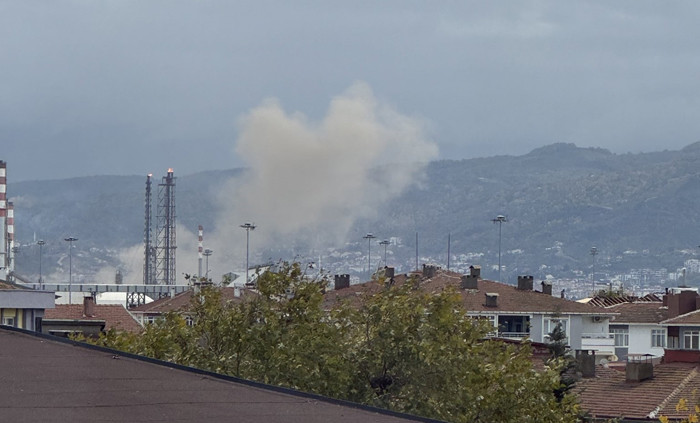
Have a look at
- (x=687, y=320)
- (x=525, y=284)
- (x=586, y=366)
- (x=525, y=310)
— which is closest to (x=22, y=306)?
(x=586, y=366)

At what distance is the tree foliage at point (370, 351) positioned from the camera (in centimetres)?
3681

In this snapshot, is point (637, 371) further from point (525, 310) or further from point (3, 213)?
point (3, 213)

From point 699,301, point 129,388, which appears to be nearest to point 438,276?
point 699,301

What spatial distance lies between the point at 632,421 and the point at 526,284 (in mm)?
65524

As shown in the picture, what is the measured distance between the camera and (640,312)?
12019cm

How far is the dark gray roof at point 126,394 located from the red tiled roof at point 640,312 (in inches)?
3935

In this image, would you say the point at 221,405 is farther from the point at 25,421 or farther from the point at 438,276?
the point at 438,276

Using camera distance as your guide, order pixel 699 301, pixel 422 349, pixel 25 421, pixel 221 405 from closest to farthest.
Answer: pixel 25 421, pixel 221 405, pixel 422 349, pixel 699 301

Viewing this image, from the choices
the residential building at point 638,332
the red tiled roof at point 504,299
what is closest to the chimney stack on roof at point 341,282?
the red tiled roof at point 504,299

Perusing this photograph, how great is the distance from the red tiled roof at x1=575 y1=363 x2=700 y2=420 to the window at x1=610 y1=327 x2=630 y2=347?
60.5 meters

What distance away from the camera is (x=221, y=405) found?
14539 millimetres

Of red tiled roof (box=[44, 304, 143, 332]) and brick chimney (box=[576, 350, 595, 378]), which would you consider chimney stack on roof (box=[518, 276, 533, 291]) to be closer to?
red tiled roof (box=[44, 304, 143, 332])

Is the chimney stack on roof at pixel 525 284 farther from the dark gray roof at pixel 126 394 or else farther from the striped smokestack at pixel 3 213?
the dark gray roof at pixel 126 394

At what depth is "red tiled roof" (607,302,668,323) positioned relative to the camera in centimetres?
11669
